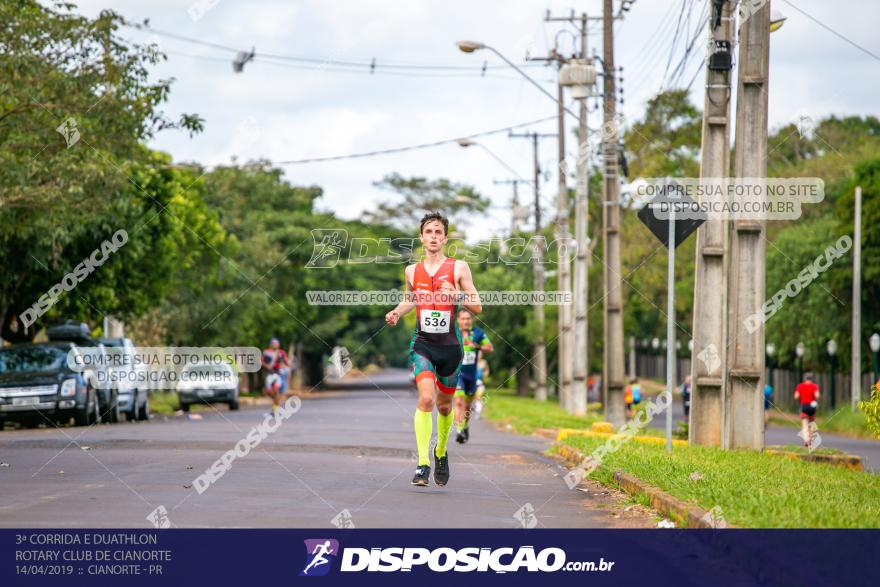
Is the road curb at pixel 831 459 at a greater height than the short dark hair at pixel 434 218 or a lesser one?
lesser

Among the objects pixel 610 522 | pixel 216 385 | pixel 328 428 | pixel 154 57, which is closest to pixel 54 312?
pixel 216 385

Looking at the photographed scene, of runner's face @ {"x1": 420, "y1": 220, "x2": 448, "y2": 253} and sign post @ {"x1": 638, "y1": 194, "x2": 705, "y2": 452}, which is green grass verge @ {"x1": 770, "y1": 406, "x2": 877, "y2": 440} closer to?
sign post @ {"x1": 638, "y1": 194, "x2": 705, "y2": 452}

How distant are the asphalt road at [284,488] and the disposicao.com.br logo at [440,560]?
1049 mm

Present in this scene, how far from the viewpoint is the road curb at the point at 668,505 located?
955cm

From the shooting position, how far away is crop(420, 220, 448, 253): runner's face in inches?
476

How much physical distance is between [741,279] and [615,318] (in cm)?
1466

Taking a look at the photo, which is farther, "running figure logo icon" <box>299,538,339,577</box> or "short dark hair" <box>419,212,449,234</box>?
"short dark hair" <box>419,212,449,234</box>

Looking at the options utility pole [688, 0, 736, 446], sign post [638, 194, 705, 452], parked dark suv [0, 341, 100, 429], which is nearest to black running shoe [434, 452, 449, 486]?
sign post [638, 194, 705, 452]

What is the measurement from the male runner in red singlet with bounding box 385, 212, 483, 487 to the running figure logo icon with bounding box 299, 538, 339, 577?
11.9 ft

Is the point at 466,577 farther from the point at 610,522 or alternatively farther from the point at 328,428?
the point at 328,428

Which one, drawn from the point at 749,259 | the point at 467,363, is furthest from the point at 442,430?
the point at 467,363

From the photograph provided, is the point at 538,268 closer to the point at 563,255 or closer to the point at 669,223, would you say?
the point at 563,255

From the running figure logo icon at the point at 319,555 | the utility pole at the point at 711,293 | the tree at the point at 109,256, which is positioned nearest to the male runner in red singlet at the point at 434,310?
the running figure logo icon at the point at 319,555

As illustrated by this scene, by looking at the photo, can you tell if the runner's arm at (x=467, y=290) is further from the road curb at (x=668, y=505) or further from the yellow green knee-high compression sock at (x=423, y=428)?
the road curb at (x=668, y=505)
